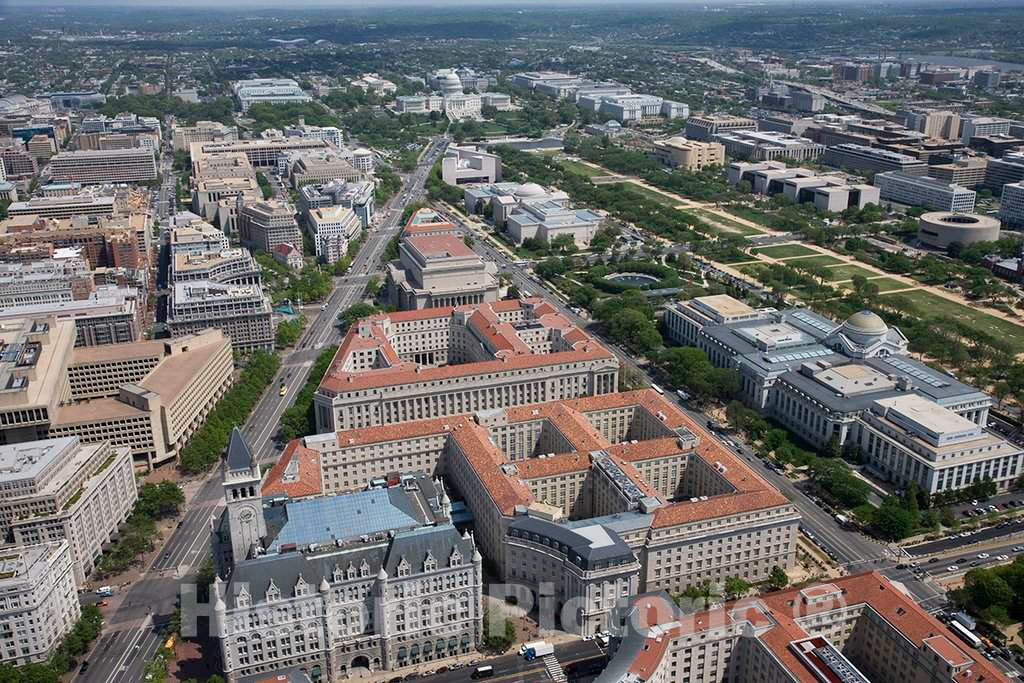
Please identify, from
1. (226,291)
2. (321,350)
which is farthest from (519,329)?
(226,291)

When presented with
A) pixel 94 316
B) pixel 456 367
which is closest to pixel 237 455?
pixel 456 367

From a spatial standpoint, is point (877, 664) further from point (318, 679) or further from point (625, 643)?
point (318, 679)

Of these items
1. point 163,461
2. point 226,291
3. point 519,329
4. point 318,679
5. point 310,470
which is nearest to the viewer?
point 318,679

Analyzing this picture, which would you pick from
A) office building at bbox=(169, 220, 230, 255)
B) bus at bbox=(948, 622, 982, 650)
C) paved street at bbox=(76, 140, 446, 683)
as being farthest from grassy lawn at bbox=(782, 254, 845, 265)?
bus at bbox=(948, 622, 982, 650)

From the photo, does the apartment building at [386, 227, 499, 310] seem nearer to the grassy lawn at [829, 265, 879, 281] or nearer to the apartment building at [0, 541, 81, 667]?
the grassy lawn at [829, 265, 879, 281]

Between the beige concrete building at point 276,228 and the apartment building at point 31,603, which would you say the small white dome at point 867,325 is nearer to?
the apartment building at point 31,603

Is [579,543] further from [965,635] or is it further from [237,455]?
[965,635]
